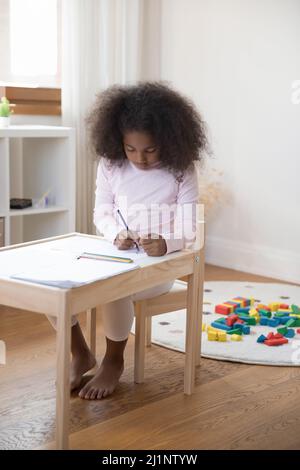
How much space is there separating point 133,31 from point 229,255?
1292 millimetres

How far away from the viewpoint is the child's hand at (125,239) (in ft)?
7.00

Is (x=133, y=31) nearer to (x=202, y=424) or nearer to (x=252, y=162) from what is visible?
(x=252, y=162)

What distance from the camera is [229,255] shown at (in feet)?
13.3

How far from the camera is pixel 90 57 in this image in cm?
383

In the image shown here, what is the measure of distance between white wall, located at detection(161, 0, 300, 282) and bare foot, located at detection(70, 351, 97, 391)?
1.71m

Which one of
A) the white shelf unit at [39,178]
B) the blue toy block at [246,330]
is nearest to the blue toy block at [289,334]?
the blue toy block at [246,330]

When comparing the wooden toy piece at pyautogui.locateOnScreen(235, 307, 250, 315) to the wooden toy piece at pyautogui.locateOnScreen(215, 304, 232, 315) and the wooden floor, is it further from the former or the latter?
the wooden floor

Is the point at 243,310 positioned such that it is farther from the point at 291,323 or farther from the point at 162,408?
the point at 162,408

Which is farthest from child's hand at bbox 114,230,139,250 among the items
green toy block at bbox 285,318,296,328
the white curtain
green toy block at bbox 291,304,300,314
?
the white curtain

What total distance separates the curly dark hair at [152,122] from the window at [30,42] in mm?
1493

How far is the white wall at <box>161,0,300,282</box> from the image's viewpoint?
3697 millimetres

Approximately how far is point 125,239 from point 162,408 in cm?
50

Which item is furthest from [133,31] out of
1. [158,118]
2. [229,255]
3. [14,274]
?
[14,274]

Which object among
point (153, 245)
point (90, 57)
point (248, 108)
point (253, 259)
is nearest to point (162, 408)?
point (153, 245)
